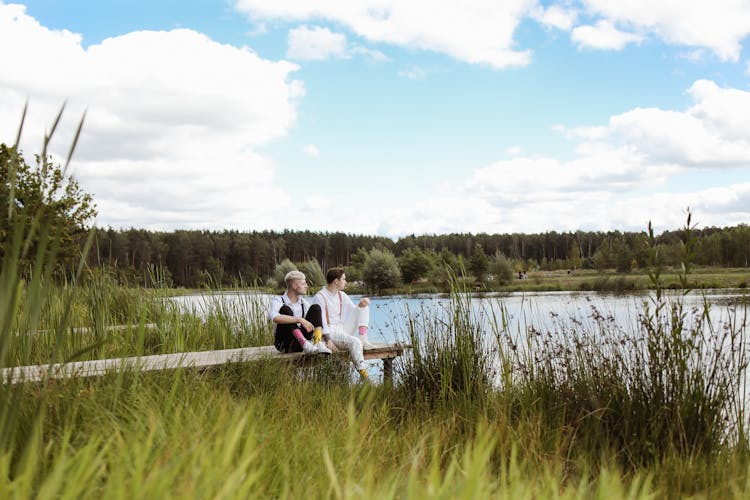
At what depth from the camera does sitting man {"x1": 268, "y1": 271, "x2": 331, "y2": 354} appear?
5414 millimetres

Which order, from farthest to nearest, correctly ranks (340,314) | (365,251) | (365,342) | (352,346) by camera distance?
(365,251), (340,314), (365,342), (352,346)

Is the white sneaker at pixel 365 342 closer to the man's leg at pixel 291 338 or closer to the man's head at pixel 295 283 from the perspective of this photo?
the man's leg at pixel 291 338

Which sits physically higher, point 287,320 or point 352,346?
point 287,320

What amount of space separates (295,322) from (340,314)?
2.41ft

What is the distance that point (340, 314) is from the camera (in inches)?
238

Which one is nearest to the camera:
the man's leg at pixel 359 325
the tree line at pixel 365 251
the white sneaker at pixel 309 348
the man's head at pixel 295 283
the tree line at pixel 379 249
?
the white sneaker at pixel 309 348

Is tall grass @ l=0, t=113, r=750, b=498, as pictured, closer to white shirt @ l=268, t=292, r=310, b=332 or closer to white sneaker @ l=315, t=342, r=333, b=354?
white sneaker @ l=315, t=342, r=333, b=354

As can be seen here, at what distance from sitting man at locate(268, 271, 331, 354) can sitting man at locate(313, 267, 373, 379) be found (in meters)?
0.15

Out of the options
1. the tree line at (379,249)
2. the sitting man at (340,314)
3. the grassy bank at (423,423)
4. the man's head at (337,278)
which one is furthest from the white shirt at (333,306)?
the tree line at (379,249)

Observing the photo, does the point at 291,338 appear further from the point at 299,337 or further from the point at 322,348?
the point at 322,348

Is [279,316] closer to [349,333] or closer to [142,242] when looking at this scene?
[349,333]

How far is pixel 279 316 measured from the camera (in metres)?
5.41

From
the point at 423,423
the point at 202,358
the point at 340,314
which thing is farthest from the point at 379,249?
the point at 423,423

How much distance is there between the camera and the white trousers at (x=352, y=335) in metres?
5.66
